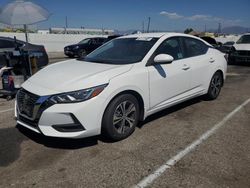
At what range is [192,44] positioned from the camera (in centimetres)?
533

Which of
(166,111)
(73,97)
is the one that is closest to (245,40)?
(166,111)

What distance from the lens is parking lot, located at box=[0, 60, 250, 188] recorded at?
9.51 feet

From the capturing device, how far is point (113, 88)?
11.7ft

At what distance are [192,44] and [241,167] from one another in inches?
114

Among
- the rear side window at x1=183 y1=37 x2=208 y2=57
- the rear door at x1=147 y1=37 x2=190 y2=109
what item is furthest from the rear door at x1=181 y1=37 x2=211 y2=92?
the rear door at x1=147 y1=37 x2=190 y2=109

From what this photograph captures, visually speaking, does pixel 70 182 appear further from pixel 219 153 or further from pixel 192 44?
pixel 192 44

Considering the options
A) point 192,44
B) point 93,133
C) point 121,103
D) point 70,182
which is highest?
point 192,44

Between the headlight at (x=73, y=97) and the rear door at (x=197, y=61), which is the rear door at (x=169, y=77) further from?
the headlight at (x=73, y=97)

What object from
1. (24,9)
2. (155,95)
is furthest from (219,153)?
(24,9)

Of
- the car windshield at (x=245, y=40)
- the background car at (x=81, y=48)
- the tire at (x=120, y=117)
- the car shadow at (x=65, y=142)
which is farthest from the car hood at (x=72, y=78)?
the background car at (x=81, y=48)

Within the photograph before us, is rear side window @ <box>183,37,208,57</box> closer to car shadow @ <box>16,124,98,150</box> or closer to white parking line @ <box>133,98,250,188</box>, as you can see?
white parking line @ <box>133,98,250,188</box>

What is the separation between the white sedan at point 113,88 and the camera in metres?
3.38

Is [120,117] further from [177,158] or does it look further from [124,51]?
[124,51]

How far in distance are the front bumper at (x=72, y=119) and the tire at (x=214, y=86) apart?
10.8ft
